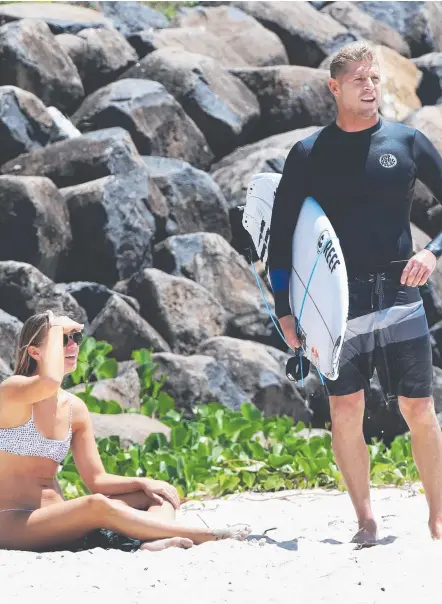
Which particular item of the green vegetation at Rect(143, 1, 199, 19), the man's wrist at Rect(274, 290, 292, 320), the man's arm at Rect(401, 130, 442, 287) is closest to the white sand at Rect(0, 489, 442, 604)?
the man's wrist at Rect(274, 290, 292, 320)

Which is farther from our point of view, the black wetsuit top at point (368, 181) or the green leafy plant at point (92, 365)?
the green leafy plant at point (92, 365)

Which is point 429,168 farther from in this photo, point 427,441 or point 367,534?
point 367,534

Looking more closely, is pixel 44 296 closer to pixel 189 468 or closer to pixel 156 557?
pixel 189 468

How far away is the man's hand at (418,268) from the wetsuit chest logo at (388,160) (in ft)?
1.20

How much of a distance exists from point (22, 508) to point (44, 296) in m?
5.29

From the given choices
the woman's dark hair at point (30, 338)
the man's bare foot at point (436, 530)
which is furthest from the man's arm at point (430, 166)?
the woman's dark hair at point (30, 338)

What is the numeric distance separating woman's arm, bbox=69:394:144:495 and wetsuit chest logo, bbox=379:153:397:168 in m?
1.53

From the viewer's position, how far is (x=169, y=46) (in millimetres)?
15188

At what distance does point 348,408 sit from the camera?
4527 millimetres

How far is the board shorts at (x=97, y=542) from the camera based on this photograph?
443 cm

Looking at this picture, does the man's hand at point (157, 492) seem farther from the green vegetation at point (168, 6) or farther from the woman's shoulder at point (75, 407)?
the green vegetation at point (168, 6)

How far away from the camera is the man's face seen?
454 centimetres

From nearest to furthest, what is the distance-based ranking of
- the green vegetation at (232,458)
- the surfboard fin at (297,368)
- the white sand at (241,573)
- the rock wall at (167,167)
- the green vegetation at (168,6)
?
the white sand at (241,573)
the surfboard fin at (297,368)
the green vegetation at (232,458)
the rock wall at (167,167)
the green vegetation at (168,6)

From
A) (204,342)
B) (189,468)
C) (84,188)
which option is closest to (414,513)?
(189,468)
